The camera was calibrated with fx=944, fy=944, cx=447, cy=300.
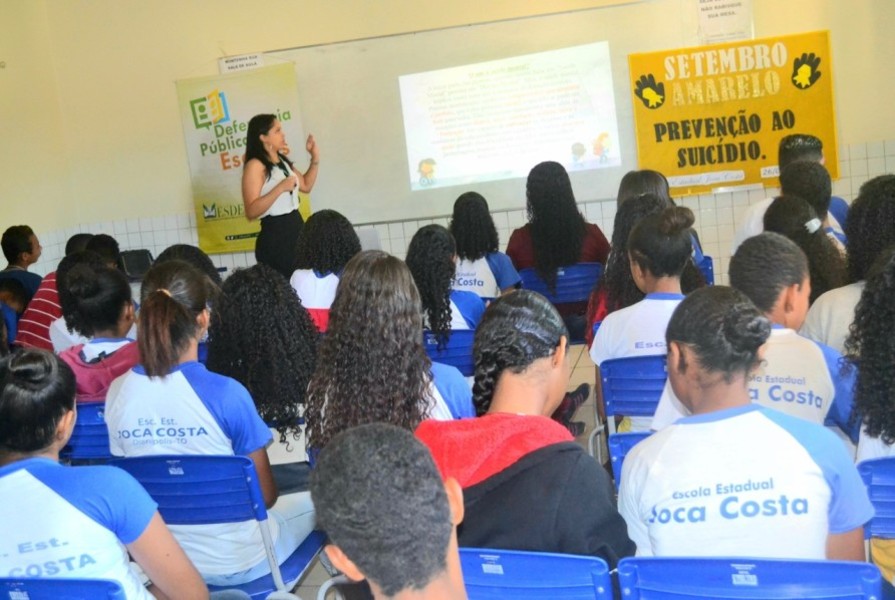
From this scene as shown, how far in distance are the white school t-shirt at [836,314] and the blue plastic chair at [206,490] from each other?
1767mm

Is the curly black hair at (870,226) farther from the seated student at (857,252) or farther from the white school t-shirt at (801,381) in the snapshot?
the white school t-shirt at (801,381)

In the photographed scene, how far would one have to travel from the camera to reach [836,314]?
2.95 m

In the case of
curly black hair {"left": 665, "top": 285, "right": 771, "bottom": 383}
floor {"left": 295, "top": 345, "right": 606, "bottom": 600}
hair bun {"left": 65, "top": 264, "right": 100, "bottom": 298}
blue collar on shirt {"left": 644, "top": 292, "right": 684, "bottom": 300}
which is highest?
hair bun {"left": 65, "top": 264, "right": 100, "bottom": 298}

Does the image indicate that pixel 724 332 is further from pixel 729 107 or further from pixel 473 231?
pixel 729 107

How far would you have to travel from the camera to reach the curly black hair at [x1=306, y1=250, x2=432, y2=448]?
245 centimetres

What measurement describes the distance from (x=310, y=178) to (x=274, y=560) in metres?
3.52

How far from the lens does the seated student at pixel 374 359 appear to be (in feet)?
8.04

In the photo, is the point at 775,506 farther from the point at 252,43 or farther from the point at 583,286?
the point at 252,43

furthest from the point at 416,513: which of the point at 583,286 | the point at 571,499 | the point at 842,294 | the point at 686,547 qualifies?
the point at 583,286

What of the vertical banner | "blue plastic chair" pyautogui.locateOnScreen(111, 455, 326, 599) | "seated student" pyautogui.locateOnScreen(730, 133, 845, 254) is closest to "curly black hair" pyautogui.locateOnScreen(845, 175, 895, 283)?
"seated student" pyautogui.locateOnScreen(730, 133, 845, 254)

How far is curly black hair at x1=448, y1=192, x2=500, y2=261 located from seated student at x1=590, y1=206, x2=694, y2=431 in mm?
1746

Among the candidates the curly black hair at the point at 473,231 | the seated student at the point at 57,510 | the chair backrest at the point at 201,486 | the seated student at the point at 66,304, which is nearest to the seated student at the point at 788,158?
the curly black hair at the point at 473,231

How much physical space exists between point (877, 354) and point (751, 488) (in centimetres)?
74

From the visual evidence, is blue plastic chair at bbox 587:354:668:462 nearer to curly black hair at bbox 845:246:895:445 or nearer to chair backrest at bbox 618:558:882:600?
curly black hair at bbox 845:246:895:445
